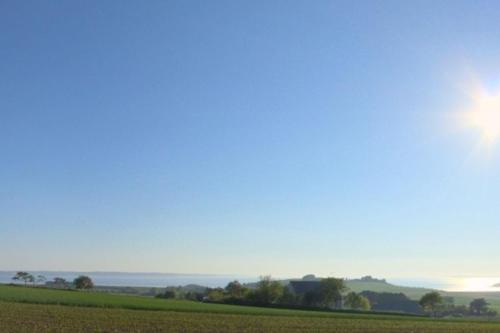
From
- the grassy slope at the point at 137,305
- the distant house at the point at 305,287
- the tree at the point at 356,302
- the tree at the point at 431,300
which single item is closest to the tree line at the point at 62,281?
the distant house at the point at 305,287

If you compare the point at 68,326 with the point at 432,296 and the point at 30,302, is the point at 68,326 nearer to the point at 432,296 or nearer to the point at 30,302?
the point at 30,302

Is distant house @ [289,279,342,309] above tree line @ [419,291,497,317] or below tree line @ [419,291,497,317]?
above

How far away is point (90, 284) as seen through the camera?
148750 mm

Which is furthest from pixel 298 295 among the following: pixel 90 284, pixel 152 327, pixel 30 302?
pixel 152 327

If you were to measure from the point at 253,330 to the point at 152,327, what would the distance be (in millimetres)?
6440

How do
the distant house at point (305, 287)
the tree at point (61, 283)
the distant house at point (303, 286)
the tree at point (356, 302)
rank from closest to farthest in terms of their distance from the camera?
the distant house at point (305, 287)
the tree at point (356, 302)
the distant house at point (303, 286)
the tree at point (61, 283)

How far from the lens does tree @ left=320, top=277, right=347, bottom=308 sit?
114188 mm

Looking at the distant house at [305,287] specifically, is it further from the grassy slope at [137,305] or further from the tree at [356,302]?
the grassy slope at [137,305]

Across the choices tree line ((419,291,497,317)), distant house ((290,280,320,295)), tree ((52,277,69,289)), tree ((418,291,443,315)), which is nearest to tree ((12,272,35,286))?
tree ((52,277,69,289))

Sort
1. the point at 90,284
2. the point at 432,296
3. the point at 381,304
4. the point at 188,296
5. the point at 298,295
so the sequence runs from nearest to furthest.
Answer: the point at 432,296, the point at 298,295, the point at 188,296, the point at 90,284, the point at 381,304

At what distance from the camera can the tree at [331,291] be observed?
4496 inches

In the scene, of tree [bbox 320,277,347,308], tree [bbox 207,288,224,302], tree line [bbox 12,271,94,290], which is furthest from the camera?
tree line [bbox 12,271,94,290]

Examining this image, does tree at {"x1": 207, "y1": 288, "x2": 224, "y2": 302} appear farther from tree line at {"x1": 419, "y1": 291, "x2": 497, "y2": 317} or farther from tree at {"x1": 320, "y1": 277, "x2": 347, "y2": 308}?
tree line at {"x1": 419, "y1": 291, "x2": 497, "y2": 317}

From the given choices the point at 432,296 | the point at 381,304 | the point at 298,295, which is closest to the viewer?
the point at 432,296
